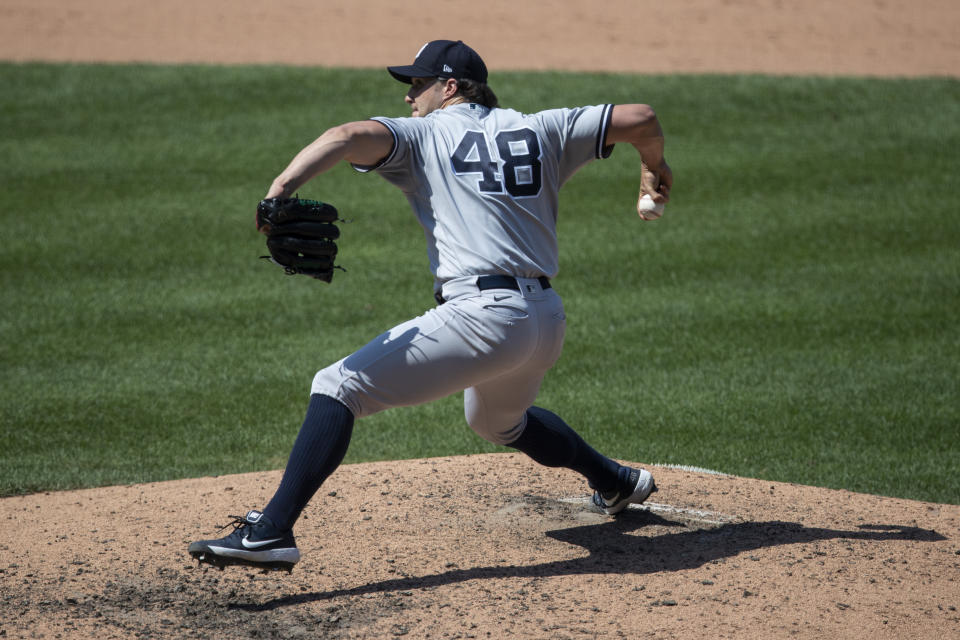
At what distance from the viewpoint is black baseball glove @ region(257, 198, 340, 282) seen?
10.3 feet

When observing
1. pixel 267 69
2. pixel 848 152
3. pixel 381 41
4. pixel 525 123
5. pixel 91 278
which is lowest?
pixel 91 278

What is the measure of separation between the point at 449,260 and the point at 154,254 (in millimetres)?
6312

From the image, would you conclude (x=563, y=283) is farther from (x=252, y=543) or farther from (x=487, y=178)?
(x=252, y=543)

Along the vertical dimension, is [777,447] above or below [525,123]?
below

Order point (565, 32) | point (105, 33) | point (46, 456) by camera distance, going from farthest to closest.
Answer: point (565, 32) → point (105, 33) → point (46, 456)

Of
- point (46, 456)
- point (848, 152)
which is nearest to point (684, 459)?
point (46, 456)

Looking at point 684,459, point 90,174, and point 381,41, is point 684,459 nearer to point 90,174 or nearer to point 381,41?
point 90,174

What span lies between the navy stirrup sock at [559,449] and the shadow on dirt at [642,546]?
21 centimetres

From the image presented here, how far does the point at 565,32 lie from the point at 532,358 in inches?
653

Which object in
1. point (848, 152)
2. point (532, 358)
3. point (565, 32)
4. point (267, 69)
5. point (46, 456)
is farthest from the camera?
point (565, 32)

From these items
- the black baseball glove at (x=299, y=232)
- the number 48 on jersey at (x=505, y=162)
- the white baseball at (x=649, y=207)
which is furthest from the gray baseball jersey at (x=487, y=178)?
the white baseball at (x=649, y=207)

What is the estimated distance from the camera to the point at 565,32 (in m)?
19.1

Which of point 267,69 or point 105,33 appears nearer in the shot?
point 267,69

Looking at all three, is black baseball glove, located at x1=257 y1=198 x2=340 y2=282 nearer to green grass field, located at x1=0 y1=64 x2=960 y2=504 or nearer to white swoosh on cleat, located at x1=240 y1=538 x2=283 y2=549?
white swoosh on cleat, located at x1=240 y1=538 x2=283 y2=549
